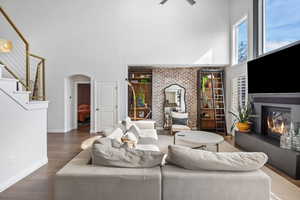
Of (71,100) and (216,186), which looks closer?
(216,186)

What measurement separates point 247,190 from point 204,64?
5670 mm

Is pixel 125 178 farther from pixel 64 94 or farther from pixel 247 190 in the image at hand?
pixel 64 94

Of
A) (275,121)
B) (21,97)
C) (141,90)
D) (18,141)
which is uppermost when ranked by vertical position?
(141,90)

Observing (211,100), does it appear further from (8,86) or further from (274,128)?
(8,86)

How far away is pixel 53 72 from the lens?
6.87m

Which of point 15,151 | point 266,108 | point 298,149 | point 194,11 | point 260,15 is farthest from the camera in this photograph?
point 194,11

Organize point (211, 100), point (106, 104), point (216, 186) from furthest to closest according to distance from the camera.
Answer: point (211, 100) → point (106, 104) → point (216, 186)

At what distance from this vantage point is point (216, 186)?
5.43 feet

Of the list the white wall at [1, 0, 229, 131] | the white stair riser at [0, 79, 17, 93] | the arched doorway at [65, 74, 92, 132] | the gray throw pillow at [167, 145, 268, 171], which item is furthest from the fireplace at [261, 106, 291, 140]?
the arched doorway at [65, 74, 92, 132]

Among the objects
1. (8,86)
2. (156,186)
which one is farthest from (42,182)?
(156,186)

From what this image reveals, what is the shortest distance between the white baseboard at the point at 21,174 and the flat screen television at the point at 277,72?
486 centimetres

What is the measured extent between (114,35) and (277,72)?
5.29 metres

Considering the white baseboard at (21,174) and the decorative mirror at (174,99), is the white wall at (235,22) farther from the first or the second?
the white baseboard at (21,174)

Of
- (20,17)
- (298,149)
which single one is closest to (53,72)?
(20,17)
